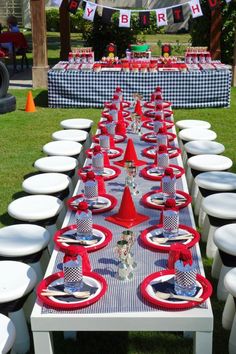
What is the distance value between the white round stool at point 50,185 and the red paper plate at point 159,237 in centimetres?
158

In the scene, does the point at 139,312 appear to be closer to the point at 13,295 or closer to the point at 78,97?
the point at 13,295

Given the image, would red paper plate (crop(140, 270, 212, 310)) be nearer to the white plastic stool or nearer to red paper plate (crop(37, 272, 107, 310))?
red paper plate (crop(37, 272, 107, 310))

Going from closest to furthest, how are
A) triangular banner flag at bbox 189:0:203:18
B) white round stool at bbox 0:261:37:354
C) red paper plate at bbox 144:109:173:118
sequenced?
white round stool at bbox 0:261:37:354 → red paper plate at bbox 144:109:173:118 → triangular banner flag at bbox 189:0:203:18

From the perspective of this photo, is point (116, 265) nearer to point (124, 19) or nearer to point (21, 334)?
point (21, 334)

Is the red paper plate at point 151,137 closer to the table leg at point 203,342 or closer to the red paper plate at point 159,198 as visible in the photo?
the red paper plate at point 159,198

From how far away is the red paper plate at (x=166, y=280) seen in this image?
2.68 m

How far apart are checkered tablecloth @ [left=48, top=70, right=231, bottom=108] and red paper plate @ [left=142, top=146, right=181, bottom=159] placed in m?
4.84

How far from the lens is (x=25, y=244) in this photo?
3.76 meters

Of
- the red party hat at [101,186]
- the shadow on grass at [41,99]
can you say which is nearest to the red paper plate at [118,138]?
the red party hat at [101,186]

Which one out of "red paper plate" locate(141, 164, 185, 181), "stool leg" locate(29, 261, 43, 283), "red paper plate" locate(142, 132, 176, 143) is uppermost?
"red paper plate" locate(142, 132, 176, 143)

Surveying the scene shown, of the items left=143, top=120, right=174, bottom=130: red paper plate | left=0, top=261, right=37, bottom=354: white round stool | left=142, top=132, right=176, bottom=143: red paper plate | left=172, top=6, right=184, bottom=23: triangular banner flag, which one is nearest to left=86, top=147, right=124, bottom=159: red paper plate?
left=142, top=132, right=176, bottom=143: red paper plate

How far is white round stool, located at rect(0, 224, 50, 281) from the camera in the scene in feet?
12.1

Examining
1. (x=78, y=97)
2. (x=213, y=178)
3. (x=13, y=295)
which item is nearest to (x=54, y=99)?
(x=78, y=97)

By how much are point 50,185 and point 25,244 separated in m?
1.21
